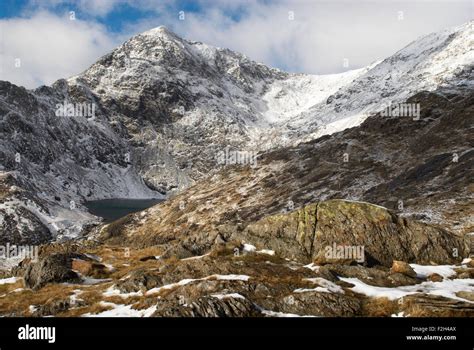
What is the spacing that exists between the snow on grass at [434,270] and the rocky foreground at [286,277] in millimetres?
80

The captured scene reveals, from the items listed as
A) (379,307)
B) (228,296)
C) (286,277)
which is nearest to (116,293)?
(228,296)

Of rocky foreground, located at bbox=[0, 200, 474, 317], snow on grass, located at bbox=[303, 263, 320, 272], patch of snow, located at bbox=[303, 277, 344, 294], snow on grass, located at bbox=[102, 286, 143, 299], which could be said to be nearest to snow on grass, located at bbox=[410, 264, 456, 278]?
rocky foreground, located at bbox=[0, 200, 474, 317]

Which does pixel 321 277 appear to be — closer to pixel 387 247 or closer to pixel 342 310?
pixel 342 310

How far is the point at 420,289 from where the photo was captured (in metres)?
31.3

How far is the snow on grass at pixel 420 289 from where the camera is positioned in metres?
29.3

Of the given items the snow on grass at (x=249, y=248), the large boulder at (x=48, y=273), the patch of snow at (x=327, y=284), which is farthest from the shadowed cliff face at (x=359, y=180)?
the large boulder at (x=48, y=273)

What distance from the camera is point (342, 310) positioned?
27.7 metres

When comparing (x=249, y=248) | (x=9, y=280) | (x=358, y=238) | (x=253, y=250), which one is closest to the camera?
(x=358, y=238)

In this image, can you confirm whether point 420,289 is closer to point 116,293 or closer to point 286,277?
point 286,277

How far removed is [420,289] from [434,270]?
6.12 meters

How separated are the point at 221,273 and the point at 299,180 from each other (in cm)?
10524

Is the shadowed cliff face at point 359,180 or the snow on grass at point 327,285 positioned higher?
the shadowed cliff face at point 359,180

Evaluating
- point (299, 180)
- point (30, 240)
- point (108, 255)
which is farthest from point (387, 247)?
point (30, 240)

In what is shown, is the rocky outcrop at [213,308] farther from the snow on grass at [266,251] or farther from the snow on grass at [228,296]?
the snow on grass at [266,251]
